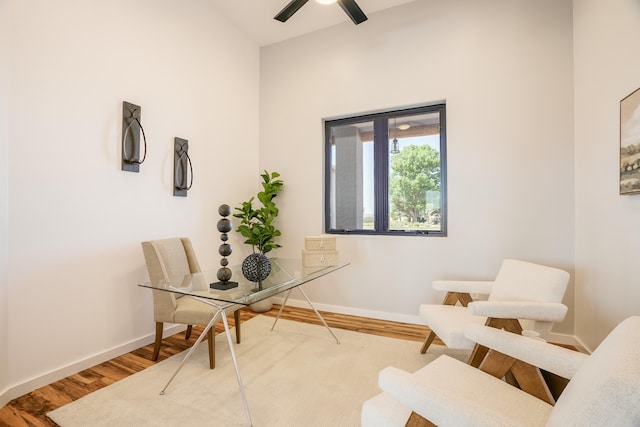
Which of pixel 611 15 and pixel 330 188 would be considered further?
pixel 330 188

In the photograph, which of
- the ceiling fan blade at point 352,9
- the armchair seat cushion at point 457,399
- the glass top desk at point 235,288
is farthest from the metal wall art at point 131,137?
the armchair seat cushion at point 457,399

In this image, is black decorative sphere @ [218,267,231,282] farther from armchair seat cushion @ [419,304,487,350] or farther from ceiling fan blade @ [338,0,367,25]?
ceiling fan blade @ [338,0,367,25]

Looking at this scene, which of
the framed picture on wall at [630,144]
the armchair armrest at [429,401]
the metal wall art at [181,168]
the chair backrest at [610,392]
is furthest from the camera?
the metal wall art at [181,168]

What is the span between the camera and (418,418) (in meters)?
0.99

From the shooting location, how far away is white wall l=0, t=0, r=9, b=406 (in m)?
1.83

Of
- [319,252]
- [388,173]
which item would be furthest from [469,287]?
[388,173]

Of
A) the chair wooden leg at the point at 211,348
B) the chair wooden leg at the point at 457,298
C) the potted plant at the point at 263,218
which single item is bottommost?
the chair wooden leg at the point at 211,348

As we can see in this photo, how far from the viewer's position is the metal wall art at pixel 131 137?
8.25 feet

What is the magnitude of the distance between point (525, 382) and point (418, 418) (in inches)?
25.7

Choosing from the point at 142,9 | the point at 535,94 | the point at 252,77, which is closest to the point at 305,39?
the point at 252,77

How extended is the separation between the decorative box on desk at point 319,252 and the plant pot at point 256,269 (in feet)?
1.80

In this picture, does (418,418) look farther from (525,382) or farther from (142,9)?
(142,9)

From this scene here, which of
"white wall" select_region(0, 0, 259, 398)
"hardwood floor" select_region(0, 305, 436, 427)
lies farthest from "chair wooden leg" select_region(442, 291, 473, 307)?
"white wall" select_region(0, 0, 259, 398)

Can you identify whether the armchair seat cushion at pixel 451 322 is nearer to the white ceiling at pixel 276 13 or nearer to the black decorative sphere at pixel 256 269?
the black decorative sphere at pixel 256 269
